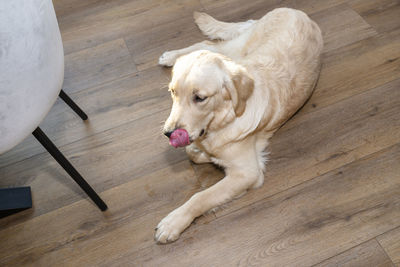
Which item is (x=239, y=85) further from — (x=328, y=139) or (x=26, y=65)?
(x=26, y=65)

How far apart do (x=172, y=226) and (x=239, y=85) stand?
0.80 meters

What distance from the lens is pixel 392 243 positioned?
1744 mm

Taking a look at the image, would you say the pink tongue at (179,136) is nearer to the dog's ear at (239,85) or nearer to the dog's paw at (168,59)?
the dog's ear at (239,85)

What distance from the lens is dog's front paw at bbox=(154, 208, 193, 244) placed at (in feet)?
5.84

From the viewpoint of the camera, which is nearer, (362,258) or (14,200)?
(362,258)

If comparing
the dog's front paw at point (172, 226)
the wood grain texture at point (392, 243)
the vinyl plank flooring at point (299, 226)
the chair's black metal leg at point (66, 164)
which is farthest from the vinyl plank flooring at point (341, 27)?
the chair's black metal leg at point (66, 164)

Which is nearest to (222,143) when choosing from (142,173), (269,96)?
(269,96)

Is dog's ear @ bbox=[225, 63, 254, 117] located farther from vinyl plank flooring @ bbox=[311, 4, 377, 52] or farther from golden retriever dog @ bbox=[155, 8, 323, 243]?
vinyl plank flooring @ bbox=[311, 4, 377, 52]

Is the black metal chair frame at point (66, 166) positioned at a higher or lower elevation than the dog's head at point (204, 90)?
lower

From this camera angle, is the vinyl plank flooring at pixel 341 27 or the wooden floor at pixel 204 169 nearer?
the wooden floor at pixel 204 169

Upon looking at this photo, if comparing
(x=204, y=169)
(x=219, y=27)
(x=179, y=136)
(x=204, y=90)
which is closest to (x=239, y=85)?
(x=204, y=90)

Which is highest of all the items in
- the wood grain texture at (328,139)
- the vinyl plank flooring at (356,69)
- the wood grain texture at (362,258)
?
the vinyl plank flooring at (356,69)

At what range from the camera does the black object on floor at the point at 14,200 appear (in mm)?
1896

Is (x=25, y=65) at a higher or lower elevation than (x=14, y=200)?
higher
